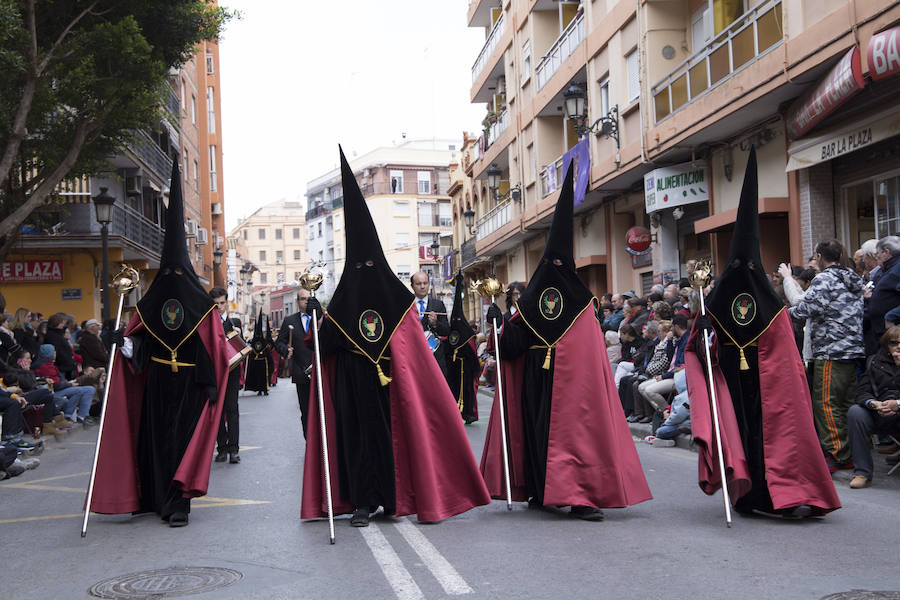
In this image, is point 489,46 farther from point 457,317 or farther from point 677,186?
point 457,317

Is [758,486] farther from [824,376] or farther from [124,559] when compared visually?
[124,559]

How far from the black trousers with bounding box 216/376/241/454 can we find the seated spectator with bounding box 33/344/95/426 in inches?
205

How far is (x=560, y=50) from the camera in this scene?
92.0 feet

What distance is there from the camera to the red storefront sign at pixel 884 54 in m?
11.3

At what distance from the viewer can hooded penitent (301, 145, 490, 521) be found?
7359mm

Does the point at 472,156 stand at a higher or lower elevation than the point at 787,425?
higher

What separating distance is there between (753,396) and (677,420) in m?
4.73

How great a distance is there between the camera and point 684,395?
12.3m

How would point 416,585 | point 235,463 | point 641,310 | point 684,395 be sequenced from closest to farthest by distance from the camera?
point 416,585 → point 235,463 → point 684,395 → point 641,310

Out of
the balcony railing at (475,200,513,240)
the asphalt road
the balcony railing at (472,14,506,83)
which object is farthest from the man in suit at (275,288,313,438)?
the balcony railing at (472,14,506,83)

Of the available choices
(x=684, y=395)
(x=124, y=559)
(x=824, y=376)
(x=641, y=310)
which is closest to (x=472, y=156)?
(x=641, y=310)

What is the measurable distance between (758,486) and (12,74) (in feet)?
41.7

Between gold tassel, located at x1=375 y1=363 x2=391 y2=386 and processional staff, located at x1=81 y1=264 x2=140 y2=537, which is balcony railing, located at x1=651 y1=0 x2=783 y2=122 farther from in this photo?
processional staff, located at x1=81 y1=264 x2=140 y2=537

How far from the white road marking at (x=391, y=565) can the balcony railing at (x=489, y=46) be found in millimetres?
31311
